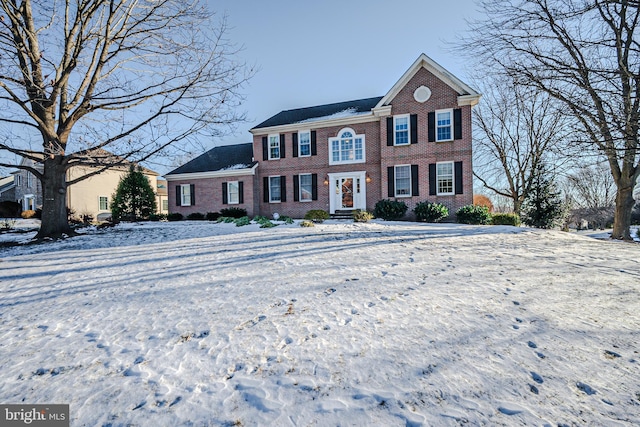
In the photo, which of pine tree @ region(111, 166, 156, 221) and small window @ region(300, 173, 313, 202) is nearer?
small window @ region(300, 173, 313, 202)

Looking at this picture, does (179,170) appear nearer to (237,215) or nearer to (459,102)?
(237,215)

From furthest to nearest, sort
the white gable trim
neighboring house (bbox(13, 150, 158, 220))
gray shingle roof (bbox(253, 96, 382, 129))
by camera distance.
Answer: neighboring house (bbox(13, 150, 158, 220)) → gray shingle roof (bbox(253, 96, 382, 129)) → the white gable trim

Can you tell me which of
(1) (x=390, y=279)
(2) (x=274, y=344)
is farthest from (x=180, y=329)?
(1) (x=390, y=279)

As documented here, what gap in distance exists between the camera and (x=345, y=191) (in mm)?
17609

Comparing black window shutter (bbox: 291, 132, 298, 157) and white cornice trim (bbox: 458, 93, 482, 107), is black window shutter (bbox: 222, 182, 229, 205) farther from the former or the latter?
white cornice trim (bbox: 458, 93, 482, 107)

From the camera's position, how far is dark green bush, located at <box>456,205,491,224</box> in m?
13.8

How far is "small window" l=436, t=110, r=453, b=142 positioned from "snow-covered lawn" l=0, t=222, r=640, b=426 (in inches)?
424

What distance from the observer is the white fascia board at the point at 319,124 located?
1700 cm

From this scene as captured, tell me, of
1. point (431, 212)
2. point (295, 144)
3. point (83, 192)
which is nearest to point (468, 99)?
point (431, 212)

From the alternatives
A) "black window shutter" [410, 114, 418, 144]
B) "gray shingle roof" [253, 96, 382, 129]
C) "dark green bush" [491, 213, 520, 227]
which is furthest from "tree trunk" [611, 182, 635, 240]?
"gray shingle roof" [253, 96, 382, 129]

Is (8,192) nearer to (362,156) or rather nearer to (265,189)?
(265,189)

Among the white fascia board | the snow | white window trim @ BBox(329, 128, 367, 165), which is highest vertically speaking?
the snow

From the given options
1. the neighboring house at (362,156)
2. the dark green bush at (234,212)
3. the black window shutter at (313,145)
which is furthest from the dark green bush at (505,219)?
the dark green bush at (234,212)

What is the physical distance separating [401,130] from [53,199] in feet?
49.2
